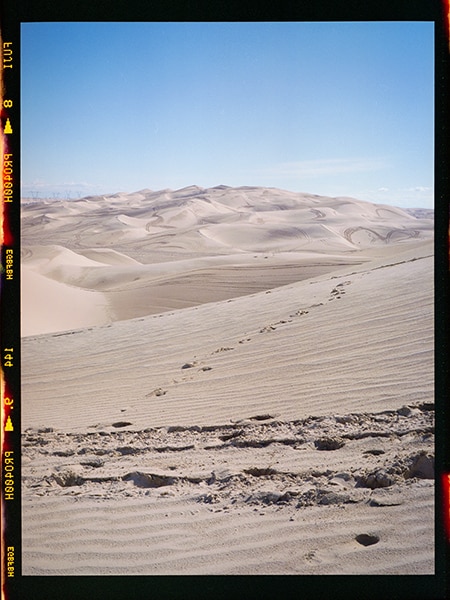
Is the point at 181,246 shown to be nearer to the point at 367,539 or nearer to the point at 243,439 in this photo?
the point at 243,439

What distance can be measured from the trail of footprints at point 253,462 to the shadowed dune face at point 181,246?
523cm

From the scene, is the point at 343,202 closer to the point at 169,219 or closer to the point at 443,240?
the point at 169,219

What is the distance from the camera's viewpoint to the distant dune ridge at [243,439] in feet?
12.4

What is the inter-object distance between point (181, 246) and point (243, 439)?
18.2 metres

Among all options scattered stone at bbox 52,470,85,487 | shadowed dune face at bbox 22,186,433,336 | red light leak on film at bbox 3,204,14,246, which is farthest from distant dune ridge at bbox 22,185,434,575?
shadowed dune face at bbox 22,186,433,336

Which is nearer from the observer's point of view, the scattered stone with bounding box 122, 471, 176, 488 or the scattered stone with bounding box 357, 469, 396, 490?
the scattered stone with bounding box 357, 469, 396, 490

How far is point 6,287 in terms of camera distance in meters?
3.86

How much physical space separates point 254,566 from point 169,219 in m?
20.6

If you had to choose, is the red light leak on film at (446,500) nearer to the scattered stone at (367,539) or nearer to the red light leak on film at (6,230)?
the scattered stone at (367,539)

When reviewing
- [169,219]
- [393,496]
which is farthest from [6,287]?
[169,219]

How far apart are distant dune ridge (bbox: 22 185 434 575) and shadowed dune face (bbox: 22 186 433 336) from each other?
10.3 feet

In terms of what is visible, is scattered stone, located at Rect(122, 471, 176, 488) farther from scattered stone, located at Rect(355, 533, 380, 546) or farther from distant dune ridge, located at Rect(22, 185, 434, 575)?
scattered stone, located at Rect(355, 533, 380, 546)

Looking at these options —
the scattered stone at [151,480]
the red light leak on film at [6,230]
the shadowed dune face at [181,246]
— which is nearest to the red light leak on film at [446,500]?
the scattered stone at [151,480]

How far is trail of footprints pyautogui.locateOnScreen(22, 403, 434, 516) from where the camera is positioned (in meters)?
3.89
